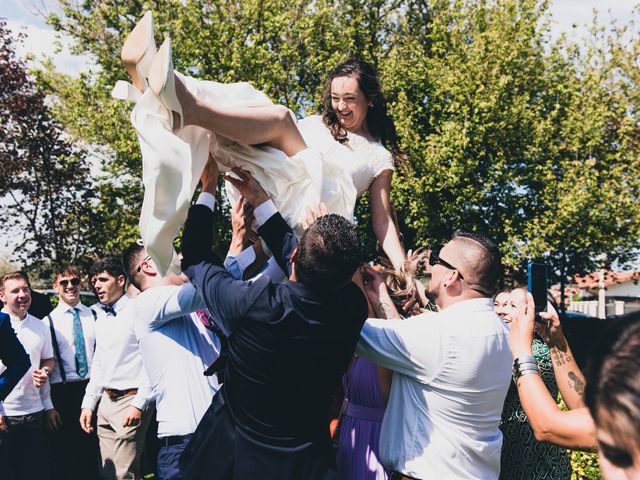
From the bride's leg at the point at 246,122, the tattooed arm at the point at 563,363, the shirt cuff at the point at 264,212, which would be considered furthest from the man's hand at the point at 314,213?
the tattooed arm at the point at 563,363

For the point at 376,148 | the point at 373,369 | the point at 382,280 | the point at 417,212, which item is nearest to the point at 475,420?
the point at 373,369

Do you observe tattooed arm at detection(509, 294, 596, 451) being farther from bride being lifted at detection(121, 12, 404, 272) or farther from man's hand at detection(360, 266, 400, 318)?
bride being lifted at detection(121, 12, 404, 272)

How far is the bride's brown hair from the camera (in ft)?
12.6

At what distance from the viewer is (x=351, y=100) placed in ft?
12.7

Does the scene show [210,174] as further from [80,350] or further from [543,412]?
[80,350]

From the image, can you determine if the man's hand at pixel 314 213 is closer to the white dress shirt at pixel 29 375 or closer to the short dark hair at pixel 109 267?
the white dress shirt at pixel 29 375

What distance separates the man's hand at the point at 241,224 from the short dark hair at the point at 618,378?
2325mm

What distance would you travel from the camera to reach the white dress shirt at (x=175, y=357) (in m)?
3.89

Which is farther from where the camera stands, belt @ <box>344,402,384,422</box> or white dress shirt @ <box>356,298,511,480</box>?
belt @ <box>344,402,384,422</box>

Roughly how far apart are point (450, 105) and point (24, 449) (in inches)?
564

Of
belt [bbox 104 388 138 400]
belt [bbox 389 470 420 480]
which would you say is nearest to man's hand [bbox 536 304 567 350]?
belt [bbox 389 470 420 480]

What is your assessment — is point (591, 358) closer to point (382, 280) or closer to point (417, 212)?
point (382, 280)

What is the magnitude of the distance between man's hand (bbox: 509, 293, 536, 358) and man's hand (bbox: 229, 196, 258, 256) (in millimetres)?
1477

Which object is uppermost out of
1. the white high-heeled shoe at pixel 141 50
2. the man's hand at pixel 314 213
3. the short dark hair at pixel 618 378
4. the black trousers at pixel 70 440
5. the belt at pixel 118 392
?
the white high-heeled shoe at pixel 141 50
